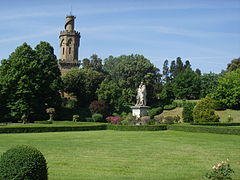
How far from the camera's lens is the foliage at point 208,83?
7768 cm

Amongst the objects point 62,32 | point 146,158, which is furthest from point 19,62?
point 146,158

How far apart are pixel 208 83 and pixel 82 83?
33.3m

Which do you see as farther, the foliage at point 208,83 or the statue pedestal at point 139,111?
the foliage at point 208,83

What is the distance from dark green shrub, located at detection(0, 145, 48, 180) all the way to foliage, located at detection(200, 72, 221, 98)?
69650mm

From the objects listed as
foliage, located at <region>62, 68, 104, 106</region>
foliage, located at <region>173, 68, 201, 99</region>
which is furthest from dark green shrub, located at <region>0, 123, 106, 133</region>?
foliage, located at <region>173, 68, 201, 99</region>

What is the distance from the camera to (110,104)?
59.9m

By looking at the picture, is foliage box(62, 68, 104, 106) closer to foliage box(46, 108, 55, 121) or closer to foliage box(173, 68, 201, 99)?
foliage box(46, 108, 55, 121)

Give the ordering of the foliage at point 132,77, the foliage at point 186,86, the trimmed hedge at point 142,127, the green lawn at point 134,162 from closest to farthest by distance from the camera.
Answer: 1. the green lawn at point 134,162
2. the trimmed hedge at point 142,127
3. the foliage at point 132,77
4. the foliage at point 186,86

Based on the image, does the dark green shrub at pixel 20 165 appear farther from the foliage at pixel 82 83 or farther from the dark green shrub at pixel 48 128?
the foliage at pixel 82 83

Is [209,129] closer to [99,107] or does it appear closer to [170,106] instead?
[99,107]

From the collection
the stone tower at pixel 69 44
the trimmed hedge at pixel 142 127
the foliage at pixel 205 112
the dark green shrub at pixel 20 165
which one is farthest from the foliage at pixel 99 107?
the dark green shrub at pixel 20 165

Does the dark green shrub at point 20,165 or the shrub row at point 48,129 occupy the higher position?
the dark green shrub at point 20,165

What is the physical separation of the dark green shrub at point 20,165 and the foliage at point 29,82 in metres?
37.2

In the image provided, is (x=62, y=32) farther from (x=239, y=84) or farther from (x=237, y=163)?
(x=237, y=163)
